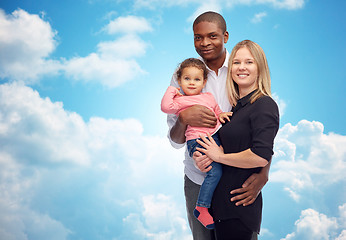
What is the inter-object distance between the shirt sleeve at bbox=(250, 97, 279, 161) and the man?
35 centimetres

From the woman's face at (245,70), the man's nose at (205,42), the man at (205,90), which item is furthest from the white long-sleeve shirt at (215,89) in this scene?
the woman's face at (245,70)

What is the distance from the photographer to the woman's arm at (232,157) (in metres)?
2.20

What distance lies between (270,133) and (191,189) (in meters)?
1.16

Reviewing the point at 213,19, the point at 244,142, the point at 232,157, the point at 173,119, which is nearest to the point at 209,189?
the point at 232,157

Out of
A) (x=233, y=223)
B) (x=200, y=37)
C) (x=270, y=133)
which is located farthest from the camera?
(x=200, y=37)

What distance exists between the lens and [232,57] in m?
2.47

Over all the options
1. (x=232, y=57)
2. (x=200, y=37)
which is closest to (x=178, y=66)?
(x=200, y=37)

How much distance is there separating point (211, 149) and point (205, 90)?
0.73 meters

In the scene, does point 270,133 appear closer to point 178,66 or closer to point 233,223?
point 233,223

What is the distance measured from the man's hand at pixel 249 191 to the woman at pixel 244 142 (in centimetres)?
3

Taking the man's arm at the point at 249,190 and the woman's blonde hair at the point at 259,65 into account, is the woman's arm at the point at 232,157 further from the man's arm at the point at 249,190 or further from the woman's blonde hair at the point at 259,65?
the woman's blonde hair at the point at 259,65

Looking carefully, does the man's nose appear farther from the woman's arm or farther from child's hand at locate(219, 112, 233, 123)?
the woman's arm

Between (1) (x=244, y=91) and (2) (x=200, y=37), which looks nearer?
(1) (x=244, y=91)

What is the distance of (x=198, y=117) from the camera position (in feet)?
8.50
